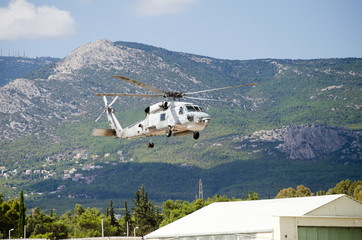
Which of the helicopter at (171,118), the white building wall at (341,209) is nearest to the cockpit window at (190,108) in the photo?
the helicopter at (171,118)

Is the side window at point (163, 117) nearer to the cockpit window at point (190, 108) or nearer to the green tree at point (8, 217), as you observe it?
the cockpit window at point (190, 108)

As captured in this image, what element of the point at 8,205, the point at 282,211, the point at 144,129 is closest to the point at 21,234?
the point at 8,205

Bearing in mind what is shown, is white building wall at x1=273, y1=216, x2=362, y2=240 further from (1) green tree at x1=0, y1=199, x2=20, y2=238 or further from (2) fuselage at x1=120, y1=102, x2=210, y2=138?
(1) green tree at x1=0, y1=199, x2=20, y2=238

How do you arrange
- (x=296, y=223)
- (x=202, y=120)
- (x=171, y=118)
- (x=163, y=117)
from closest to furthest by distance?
(x=296, y=223) → (x=202, y=120) → (x=171, y=118) → (x=163, y=117)

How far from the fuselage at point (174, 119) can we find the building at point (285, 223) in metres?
8.80

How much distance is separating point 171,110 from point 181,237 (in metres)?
12.0

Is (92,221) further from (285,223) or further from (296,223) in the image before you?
(285,223)

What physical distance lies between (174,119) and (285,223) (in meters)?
16.6

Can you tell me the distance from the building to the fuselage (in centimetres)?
880

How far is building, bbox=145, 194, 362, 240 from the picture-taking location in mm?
52719

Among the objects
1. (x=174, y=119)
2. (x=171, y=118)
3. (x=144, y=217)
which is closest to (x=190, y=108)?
(x=174, y=119)

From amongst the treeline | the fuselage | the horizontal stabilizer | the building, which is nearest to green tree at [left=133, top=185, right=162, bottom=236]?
the treeline

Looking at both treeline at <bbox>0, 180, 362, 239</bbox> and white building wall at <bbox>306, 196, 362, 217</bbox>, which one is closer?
white building wall at <bbox>306, 196, 362, 217</bbox>

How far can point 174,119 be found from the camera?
211ft
